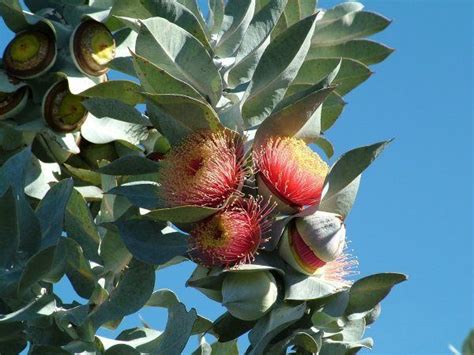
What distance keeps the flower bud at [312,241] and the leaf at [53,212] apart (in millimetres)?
437

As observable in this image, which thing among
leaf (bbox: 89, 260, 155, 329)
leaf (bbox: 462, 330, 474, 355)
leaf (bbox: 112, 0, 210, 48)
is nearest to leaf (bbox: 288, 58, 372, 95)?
leaf (bbox: 112, 0, 210, 48)

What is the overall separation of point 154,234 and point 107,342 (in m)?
0.23

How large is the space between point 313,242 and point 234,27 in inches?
23.3

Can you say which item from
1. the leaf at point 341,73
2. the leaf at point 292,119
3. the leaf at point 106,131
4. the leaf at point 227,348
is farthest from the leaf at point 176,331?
the leaf at point 341,73

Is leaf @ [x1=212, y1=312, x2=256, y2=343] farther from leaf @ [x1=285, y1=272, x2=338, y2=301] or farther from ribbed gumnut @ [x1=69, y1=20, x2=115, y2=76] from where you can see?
ribbed gumnut @ [x1=69, y1=20, x2=115, y2=76]

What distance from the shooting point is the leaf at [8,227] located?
5.85 ft

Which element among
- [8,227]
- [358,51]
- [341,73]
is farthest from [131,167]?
[358,51]

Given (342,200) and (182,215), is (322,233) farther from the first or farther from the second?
(182,215)

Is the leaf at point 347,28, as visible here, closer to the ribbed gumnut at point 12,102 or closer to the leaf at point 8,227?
the ribbed gumnut at point 12,102

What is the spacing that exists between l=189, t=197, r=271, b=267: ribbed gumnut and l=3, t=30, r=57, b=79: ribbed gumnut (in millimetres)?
761

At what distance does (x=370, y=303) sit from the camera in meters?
1.75

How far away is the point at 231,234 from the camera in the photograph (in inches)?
67.5

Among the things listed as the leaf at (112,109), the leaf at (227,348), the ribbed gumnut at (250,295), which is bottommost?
the leaf at (227,348)

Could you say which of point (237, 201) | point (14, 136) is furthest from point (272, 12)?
point (14, 136)
